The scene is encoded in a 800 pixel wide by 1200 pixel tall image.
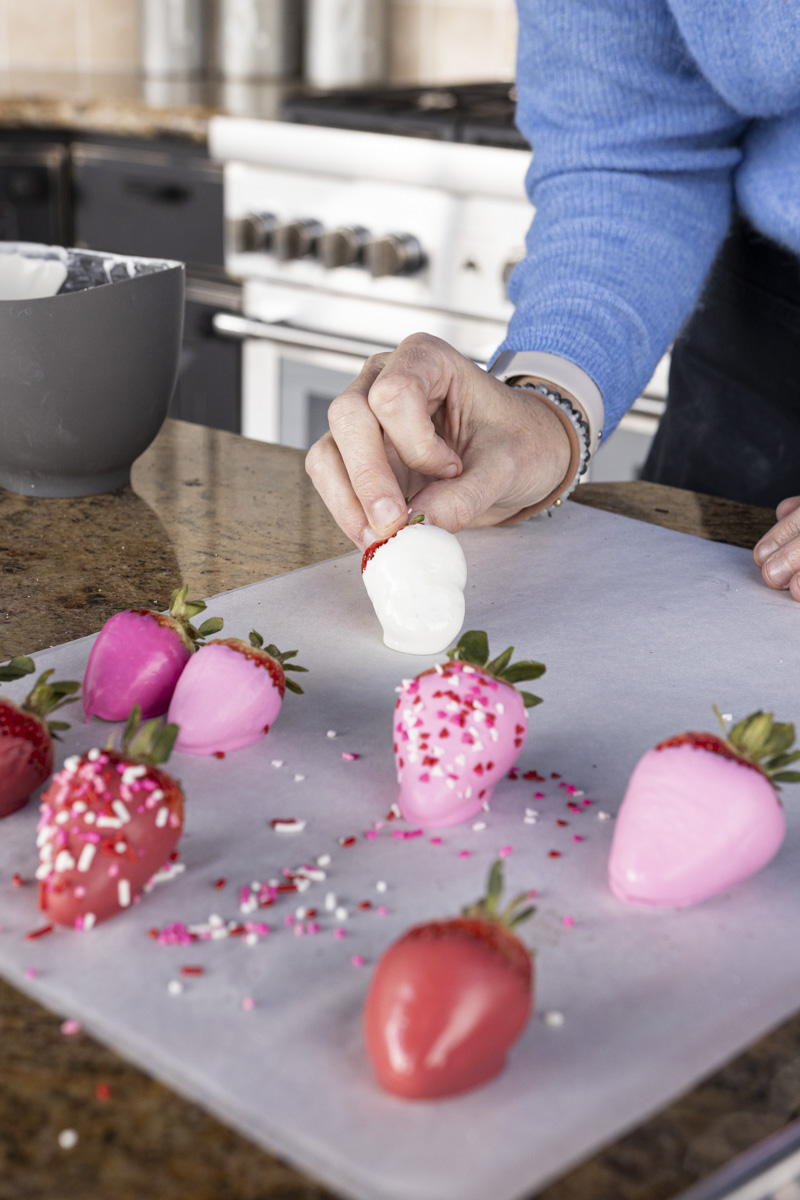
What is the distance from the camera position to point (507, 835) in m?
0.54

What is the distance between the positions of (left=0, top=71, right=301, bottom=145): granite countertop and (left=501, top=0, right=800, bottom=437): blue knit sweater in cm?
113

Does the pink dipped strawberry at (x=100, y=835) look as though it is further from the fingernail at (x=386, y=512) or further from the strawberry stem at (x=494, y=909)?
the fingernail at (x=386, y=512)

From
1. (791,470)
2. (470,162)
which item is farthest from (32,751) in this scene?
(470,162)

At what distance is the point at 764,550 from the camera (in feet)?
2.79

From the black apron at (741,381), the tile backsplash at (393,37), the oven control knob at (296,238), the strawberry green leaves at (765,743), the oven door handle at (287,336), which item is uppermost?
the tile backsplash at (393,37)

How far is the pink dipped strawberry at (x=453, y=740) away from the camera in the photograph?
54 centimetres

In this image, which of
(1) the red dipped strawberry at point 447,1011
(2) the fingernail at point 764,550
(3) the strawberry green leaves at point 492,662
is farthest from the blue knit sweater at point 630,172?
(1) the red dipped strawberry at point 447,1011

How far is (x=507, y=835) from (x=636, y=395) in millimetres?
628

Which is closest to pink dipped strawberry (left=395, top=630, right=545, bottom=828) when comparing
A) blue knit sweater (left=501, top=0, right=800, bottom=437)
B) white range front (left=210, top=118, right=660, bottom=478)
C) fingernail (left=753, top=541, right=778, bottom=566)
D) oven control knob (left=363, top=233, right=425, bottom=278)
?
fingernail (left=753, top=541, right=778, bottom=566)

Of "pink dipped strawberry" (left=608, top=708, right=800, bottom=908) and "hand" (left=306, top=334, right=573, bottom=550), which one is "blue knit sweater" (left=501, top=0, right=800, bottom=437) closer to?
"hand" (left=306, top=334, right=573, bottom=550)

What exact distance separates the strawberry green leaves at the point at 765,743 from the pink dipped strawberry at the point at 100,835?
0.77 feet

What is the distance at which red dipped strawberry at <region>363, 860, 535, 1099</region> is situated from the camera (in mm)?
376

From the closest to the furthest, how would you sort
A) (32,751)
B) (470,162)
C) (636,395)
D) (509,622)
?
(32,751) → (509,622) → (636,395) → (470,162)

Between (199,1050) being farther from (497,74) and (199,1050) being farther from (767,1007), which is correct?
(497,74)
